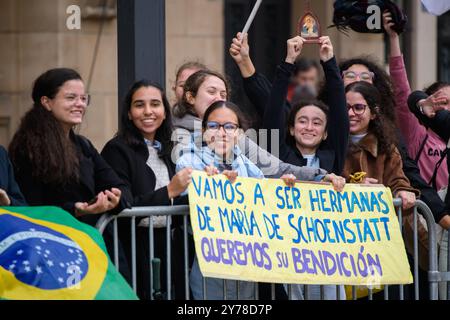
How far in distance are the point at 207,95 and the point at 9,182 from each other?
5.25 ft

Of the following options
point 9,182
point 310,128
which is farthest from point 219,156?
point 9,182

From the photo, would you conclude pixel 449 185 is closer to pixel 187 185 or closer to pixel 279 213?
pixel 279 213

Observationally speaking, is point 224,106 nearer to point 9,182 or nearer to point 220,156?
point 220,156

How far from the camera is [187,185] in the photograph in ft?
A: 23.7

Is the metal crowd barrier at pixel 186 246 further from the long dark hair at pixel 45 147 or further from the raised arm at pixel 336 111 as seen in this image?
Result: the raised arm at pixel 336 111

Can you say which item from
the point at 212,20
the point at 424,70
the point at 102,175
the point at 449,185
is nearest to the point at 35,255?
the point at 102,175

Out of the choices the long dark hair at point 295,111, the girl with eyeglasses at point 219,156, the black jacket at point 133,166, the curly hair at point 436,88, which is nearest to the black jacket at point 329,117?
the long dark hair at point 295,111

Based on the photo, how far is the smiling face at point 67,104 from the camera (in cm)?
747

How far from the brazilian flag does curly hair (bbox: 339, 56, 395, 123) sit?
2.50 metres

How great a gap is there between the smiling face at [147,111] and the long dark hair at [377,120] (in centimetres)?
143

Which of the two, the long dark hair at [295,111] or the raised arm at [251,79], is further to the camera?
the raised arm at [251,79]

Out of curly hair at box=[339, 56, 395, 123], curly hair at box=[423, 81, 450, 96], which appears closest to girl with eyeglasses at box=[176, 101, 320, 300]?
curly hair at box=[339, 56, 395, 123]

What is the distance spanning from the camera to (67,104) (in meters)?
7.48
